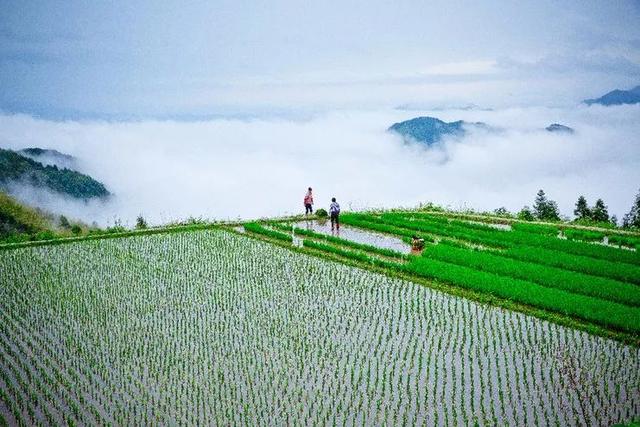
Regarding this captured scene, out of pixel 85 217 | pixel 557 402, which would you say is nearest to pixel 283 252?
pixel 557 402

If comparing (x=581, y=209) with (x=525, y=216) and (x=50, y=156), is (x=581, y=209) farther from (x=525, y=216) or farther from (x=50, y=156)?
(x=50, y=156)

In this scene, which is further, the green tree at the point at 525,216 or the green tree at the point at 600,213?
the green tree at the point at 600,213

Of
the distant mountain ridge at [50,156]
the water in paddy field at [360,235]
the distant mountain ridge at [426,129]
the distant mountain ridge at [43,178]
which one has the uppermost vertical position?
the distant mountain ridge at [426,129]

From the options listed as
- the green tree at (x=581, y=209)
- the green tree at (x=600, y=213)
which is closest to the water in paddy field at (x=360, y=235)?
the green tree at (x=600, y=213)

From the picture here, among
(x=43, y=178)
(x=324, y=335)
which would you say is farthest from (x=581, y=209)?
(x=43, y=178)

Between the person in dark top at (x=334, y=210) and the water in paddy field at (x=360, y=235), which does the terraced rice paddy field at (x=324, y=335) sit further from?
the person in dark top at (x=334, y=210)

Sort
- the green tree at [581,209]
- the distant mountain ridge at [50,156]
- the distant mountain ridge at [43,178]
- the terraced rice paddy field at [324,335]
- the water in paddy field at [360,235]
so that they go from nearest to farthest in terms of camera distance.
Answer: the terraced rice paddy field at [324,335]
the water in paddy field at [360,235]
the green tree at [581,209]
the distant mountain ridge at [43,178]
the distant mountain ridge at [50,156]

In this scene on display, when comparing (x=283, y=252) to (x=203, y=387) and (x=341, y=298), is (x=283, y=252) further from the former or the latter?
(x=203, y=387)
